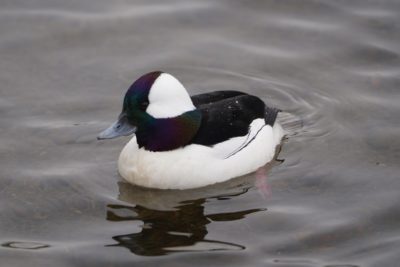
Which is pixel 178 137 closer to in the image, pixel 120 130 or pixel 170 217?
pixel 120 130

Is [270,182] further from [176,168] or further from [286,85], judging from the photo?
[286,85]

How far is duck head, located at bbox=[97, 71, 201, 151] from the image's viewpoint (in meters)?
9.34

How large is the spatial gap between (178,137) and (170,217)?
81cm

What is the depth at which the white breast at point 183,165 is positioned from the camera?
9.62 metres

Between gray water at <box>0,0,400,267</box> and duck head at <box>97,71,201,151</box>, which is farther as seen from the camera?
duck head at <box>97,71,201,151</box>

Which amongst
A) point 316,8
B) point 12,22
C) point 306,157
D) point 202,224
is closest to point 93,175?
point 202,224

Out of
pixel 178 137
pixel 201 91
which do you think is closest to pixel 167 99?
pixel 178 137

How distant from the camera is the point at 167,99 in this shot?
945cm

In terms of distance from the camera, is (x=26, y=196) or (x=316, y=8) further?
(x=316, y=8)

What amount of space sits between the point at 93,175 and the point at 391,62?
4.40 metres

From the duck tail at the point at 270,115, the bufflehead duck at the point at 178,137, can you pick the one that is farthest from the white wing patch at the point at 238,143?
the duck tail at the point at 270,115

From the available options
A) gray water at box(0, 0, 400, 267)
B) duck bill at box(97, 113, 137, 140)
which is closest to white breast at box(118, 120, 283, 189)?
gray water at box(0, 0, 400, 267)

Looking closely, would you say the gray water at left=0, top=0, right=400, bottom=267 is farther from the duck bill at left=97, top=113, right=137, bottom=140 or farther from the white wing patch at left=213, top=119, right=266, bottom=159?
the duck bill at left=97, top=113, right=137, bottom=140

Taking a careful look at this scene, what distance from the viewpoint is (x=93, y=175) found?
9.94 meters
